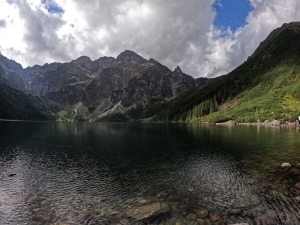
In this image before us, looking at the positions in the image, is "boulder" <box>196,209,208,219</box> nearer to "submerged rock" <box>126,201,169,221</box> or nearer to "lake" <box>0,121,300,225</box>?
"lake" <box>0,121,300,225</box>

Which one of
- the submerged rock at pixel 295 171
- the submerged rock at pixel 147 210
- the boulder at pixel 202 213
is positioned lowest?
the submerged rock at pixel 147 210

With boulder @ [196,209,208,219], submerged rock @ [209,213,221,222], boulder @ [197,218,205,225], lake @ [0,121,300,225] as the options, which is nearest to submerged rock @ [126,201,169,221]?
lake @ [0,121,300,225]

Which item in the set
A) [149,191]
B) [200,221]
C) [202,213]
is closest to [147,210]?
[149,191]

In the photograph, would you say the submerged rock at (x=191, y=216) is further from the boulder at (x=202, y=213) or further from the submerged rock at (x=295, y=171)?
the submerged rock at (x=295, y=171)

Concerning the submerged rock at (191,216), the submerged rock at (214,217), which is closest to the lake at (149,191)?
the submerged rock at (191,216)

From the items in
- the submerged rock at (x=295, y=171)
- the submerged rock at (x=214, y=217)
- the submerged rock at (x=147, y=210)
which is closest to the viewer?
the submerged rock at (x=214, y=217)

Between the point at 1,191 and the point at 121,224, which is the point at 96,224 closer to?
the point at 121,224

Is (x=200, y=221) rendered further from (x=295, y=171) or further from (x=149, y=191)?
(x=295, y=171)

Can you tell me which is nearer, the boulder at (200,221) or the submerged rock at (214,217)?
the boulder at (200,221)

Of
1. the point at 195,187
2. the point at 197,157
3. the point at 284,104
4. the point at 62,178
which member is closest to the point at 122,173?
the point at 62,178

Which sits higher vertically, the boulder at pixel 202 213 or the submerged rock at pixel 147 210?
the boulder at pixel 202 213

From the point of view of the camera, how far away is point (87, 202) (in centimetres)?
2480

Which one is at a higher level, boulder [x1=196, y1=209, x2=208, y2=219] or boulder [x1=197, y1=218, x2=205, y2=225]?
boulder [x1=196, y1=209, x2=208, y2=219]

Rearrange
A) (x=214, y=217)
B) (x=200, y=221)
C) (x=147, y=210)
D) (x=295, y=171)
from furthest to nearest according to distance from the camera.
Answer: (x=295, y=171)
(x=147, y=210)
(x=214, y=217)
(x=200, y=221)
